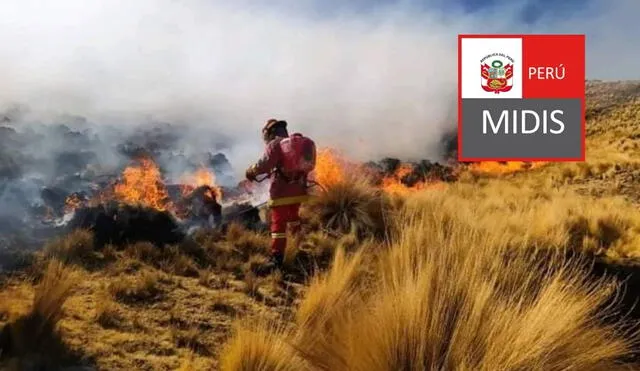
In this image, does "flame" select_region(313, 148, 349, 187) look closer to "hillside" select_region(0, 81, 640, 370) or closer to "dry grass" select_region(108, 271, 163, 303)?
"hillside" select_region(0, 81, 640, 370)

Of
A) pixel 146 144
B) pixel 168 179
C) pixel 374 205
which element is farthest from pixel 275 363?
pixel 146 144

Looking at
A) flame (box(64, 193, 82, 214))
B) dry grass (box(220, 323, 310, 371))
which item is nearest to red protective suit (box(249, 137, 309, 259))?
dry grass (box(220, 323, 310, 371))

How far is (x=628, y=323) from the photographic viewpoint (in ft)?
18.0

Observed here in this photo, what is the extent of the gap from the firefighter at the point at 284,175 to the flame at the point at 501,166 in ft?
68.0

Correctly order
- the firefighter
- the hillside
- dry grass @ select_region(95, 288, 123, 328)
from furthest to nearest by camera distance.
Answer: the firefighter → dry grass @ select_region(95, 288, 123, 328) → the hillside

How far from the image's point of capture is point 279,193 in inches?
280

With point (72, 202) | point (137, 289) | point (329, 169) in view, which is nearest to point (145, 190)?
point (72, 202)

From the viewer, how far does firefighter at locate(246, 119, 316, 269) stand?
6996mm

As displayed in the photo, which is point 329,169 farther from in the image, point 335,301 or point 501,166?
point 501,166

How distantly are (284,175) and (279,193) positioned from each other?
21 centimetres

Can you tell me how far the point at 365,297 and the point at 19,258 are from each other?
3.98m

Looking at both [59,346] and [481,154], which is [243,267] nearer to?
[59,346]

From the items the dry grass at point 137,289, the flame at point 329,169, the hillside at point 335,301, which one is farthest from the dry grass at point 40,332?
the flame at point 329,169

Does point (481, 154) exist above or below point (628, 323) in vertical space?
above
